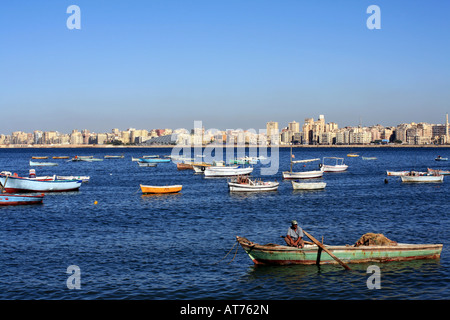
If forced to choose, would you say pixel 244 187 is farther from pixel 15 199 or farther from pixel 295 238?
pixel 295 238

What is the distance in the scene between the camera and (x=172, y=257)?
1137 inches

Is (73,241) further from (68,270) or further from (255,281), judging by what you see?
(255,281)

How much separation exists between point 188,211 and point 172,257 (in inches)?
785

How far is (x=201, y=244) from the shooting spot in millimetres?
32375

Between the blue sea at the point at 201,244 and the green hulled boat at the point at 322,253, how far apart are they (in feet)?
1.44

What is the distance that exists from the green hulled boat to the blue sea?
0.44 metres

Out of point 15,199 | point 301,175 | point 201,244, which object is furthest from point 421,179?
point 15,199

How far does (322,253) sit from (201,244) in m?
9.25

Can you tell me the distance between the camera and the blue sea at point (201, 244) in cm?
2295

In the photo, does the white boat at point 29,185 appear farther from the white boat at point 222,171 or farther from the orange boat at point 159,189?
the white boat at point 222,171

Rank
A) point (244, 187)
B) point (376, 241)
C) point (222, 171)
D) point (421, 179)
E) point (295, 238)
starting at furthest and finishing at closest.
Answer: point (222, 171) → point (421, 179) → point (244, 187) → point (376, 241) → point (295, 238)

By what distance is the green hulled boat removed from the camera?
26.2 metres

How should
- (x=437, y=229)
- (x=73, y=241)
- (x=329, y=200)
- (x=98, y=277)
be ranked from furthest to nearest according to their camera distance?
(x=329, y=200), (x=437, y=229), (x=73, y=241), (x=98, y=277)
